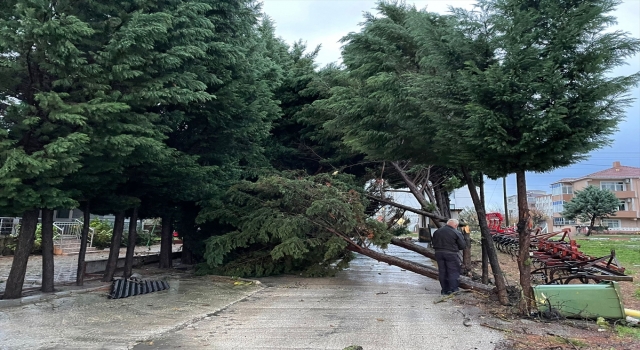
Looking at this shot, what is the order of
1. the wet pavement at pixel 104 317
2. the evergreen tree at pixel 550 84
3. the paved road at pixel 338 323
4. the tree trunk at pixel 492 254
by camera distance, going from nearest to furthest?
the paved road at pixel 338 323 < the wet pavement at pixel 104 317 < the evergreen tree at pixel 550 84 < the tree trunk at pixel 492 254

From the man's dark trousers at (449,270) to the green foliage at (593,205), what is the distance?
3888cm

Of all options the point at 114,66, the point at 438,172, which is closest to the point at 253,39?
the point at 114,66

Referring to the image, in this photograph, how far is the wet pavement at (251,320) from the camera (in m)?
5.32

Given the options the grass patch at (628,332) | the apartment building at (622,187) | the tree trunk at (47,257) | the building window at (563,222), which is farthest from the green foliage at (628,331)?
the apartment building at (622,187)

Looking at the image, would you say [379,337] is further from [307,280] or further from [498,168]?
[307,280]

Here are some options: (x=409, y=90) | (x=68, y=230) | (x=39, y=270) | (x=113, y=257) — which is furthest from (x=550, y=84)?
(x=68, y=230)

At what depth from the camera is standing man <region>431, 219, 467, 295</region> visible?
863cm

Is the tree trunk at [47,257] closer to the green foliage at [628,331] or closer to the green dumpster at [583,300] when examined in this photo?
the green dumpster at [583,300]

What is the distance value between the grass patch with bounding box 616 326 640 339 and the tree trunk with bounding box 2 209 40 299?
32.3 ft

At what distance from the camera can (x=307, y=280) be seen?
11.3 metres

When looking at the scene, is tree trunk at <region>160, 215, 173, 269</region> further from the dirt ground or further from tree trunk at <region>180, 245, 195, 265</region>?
the dirt ground

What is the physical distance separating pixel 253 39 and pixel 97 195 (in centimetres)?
551

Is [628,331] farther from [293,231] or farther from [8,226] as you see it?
[8,226]

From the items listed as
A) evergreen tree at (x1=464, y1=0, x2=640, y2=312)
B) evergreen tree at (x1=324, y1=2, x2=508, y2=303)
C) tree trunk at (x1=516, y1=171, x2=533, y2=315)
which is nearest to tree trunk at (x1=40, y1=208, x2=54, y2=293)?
evergreen tree at (x1=324, y1=2, x2=508, y2=303)
